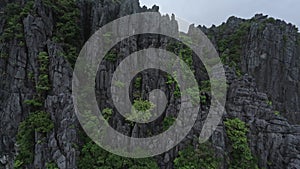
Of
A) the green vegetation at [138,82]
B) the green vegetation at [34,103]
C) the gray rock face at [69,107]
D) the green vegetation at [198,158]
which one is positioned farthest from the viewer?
the green vegetation at [138,82]

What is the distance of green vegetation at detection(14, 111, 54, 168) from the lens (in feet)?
53.3

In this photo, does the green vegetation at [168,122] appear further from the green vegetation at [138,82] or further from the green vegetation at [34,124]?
the green vegetation at [34,124]

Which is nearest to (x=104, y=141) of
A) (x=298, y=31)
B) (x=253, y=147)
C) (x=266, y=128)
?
(x=253, y=147)

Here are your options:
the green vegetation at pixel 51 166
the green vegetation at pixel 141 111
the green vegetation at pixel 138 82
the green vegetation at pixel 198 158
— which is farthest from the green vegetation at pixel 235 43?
the green vegetation at pixel 51 166

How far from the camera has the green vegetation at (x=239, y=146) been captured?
17.0 metres

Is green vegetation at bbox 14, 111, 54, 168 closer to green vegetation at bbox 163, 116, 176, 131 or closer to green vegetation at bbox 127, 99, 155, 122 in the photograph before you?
green vegetation at bbox 127, 99, 155, 122

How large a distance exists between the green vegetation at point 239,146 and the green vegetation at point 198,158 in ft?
5.18

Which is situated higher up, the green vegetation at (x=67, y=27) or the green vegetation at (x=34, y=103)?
the green vegetation at (x=67, y=27)

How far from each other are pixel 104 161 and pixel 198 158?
5.39m

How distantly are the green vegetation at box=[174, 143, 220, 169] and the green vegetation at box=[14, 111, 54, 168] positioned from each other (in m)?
7.87

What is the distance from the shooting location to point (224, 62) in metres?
22.4

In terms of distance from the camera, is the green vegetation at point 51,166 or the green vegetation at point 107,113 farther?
the green vegetation at point 107,113

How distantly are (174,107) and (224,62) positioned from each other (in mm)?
7325

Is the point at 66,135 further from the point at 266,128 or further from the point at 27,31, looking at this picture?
the point at 266,128
